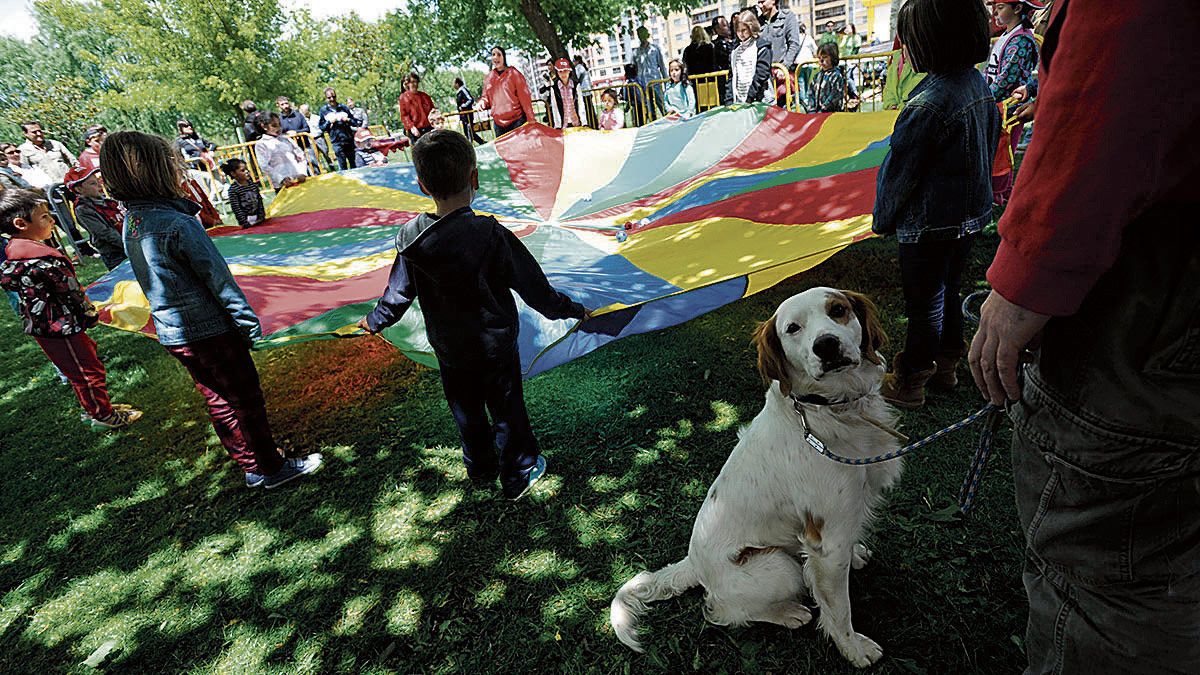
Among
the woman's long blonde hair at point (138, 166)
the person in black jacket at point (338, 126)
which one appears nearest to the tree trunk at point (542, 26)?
the person in black jacket at point (338, 126)

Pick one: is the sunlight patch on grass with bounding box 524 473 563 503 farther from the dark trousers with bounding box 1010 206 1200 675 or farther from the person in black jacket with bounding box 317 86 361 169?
the person in black jacket with bounding box 317 86 361 169

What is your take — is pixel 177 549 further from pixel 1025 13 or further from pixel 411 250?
pixel 1025 13

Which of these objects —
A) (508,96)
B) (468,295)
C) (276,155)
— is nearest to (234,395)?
(468,295)

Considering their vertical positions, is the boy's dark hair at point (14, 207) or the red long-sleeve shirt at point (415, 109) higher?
the red long-sleeve shirt at point (415, 109)

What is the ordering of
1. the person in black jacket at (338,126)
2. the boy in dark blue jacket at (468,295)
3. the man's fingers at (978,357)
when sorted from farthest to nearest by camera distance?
1. the person in black jacket at (338,126)
2. the boy in dark blue jacket at (468,295)
3. the man's fingers at (978,357)

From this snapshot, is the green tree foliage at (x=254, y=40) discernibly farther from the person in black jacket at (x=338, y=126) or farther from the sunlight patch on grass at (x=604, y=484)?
the sunlight patch on grass at (x=604, y=484)

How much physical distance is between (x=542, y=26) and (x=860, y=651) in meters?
16.9

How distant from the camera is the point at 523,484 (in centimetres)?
310

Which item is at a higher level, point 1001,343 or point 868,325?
point 1001,343

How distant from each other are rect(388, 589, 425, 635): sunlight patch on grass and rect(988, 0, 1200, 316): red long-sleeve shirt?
2.53 m

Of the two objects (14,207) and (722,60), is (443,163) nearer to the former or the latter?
(14,207)

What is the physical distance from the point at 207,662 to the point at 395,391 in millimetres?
2257

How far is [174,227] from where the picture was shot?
9.11ft

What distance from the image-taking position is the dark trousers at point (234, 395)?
3.08 meters
